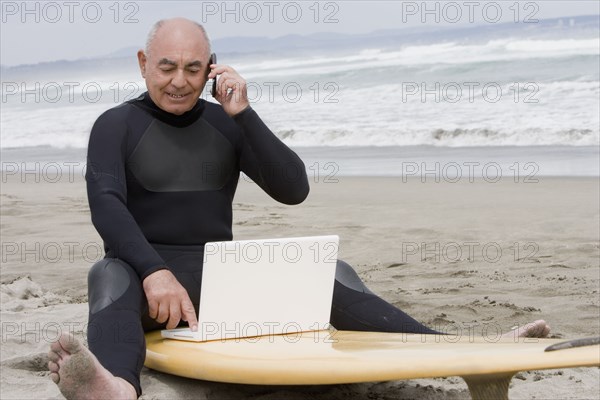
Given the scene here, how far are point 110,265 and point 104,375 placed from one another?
0.60 metres

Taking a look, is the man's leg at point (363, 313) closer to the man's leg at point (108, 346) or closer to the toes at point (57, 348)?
the man's leg at point (108, 346)

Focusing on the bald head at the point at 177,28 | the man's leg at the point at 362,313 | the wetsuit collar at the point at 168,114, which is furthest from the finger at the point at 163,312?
the bald head at the point at 177,28

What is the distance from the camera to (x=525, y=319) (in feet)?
14.1

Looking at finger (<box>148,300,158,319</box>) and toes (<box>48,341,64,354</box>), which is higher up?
finger (<box>148,300,158,319</box>)

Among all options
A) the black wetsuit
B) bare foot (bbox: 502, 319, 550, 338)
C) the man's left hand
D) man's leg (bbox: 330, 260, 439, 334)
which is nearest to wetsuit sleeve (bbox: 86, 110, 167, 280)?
the black wetsuit

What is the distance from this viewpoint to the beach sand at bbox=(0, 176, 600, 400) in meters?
3.26

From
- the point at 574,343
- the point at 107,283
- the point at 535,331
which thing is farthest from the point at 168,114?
the point at 574,343

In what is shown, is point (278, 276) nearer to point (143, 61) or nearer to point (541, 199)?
point (143, 61)

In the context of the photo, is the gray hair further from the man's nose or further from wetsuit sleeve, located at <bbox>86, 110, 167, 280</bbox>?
wetsuit sleeve, located at <bbox>86, 110, 167, 280</bbox>

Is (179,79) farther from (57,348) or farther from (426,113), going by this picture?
(426,113)

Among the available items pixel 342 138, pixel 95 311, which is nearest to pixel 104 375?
pixel 95 311

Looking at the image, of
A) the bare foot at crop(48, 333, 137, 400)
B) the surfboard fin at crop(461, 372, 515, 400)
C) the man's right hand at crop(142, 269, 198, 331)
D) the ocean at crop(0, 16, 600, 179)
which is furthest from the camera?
the ocean at crop(0, 16, 600, 179)

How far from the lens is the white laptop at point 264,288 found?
299 cm

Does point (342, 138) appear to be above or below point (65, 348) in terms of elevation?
above
